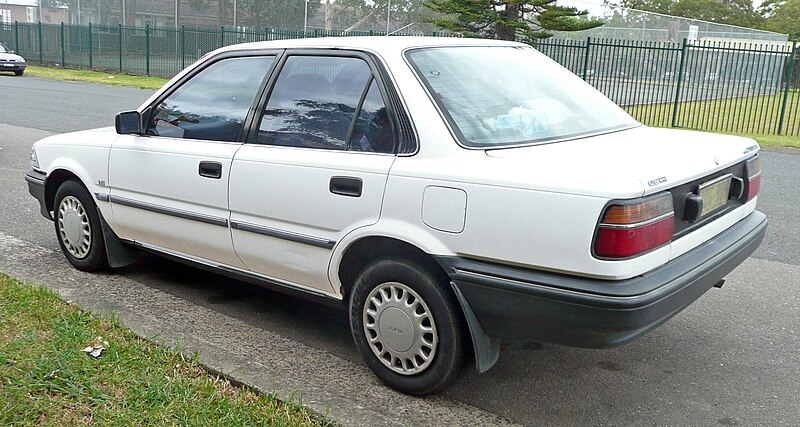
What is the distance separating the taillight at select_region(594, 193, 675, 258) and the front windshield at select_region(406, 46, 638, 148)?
70cm

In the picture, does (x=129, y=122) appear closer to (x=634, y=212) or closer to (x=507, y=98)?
(x=507, y=98)

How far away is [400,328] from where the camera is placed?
347 centimetres

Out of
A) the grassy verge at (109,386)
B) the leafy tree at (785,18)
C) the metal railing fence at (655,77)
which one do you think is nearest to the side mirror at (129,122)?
the grassy verge at (109,386)

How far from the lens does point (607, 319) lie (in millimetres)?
2930

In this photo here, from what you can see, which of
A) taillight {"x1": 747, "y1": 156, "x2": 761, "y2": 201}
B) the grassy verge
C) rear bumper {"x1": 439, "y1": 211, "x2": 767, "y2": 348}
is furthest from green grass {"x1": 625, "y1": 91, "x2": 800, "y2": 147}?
the grassy verge

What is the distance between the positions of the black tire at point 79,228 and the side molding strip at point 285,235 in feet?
4.77

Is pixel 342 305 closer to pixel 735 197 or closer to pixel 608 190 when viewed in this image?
pixel 608 190

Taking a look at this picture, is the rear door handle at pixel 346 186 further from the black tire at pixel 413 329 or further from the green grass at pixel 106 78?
the green grass at pixel 106 78

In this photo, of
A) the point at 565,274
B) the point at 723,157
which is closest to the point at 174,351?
the point at 565,274

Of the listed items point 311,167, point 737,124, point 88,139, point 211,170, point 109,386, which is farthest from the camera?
point 737,124

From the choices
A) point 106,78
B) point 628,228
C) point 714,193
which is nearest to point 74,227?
point 628,228

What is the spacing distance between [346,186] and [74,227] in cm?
250

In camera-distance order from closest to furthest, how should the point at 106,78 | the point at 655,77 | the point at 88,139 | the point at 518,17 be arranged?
the point at 88,139, the point at 655,77, the point at 518,17, the point at 106,78

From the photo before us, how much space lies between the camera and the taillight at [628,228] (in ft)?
9.46
